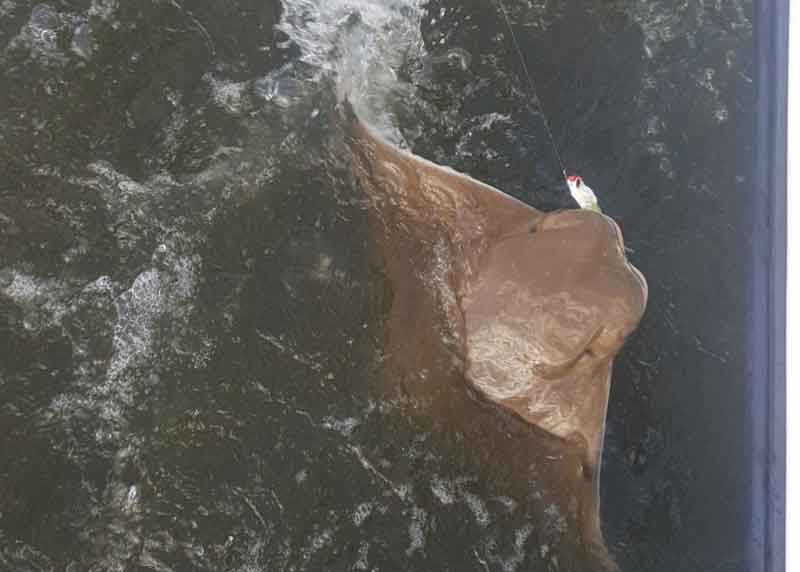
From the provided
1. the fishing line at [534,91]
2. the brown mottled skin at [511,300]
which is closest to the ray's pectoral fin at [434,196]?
the brown mottled skin at [511,300]

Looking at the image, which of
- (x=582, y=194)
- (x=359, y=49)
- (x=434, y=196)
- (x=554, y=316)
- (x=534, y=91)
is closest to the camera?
(x=554, y=316)

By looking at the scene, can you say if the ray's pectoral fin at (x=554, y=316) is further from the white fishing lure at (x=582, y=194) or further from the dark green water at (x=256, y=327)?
the dark green water at (x=256, y=327)

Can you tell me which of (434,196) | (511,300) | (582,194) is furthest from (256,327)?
(582,194)

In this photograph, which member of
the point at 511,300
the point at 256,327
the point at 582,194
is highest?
the point at 582,194

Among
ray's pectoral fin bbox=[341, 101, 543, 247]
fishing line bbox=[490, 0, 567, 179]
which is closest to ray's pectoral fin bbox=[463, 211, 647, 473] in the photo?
ray's pectoral fin bbox=[341, 101, 543, 247]

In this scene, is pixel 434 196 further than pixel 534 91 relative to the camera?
No

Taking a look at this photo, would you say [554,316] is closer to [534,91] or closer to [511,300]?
[511,300]
